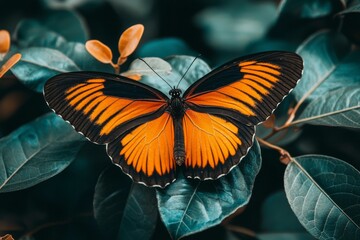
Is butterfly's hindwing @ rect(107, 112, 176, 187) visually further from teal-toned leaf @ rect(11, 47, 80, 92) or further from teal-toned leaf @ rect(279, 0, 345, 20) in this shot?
teal-toned leaf @ rect(279, 0, 345, 20)

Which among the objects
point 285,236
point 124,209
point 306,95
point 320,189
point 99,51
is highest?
point 99,51

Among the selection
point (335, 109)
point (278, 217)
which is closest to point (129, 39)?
point (335, 109)

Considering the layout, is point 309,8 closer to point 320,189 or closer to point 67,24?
point 320,189

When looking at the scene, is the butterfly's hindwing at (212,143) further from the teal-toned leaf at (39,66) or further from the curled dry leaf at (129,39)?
the teal-toned leaf at (39,66)

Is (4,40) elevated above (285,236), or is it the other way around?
(4,40)

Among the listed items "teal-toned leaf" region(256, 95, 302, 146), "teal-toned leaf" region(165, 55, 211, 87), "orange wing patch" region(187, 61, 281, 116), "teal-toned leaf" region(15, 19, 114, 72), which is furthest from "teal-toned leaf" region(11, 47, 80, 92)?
"teal-toned leaf" region(256, 95, 302, 146)

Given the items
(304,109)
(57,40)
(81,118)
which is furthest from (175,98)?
(57,40)
